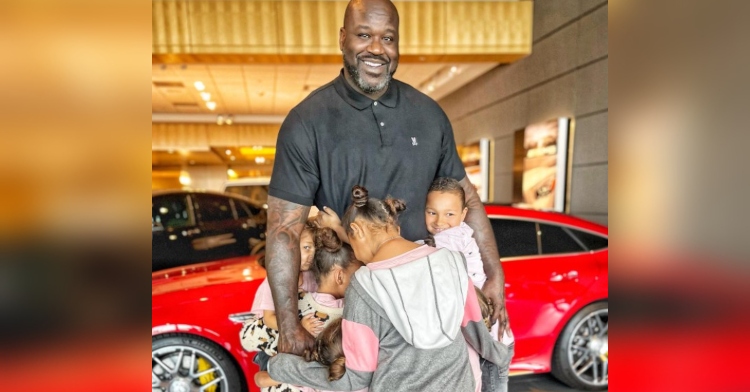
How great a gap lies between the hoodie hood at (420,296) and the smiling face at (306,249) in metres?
0.26

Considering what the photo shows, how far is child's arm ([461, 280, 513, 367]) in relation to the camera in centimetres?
134

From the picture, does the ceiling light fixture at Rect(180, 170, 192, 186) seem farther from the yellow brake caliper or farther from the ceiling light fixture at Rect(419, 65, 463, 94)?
the yellow brake caliper

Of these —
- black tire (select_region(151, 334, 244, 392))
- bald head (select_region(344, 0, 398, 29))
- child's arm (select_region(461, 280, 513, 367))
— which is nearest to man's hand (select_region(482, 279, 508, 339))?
child's arm (select_region(461, 280, 513, 367))

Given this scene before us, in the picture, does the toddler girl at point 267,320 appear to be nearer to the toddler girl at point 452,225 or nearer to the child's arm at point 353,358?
the child's arm at point 353,358

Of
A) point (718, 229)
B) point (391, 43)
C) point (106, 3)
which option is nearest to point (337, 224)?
point (391, 43)

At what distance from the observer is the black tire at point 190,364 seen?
240 cm

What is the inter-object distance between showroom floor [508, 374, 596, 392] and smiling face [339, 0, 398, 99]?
2431mm

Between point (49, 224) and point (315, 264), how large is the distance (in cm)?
84

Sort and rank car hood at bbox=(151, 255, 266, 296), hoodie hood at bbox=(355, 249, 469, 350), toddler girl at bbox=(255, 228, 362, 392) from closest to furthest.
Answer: hoodie hood at bbox=(355, 249, 469, 350)
toddler girl at bbox=(255, 228, 362, 392)
car hood at bbox=(151, 255, 266, 296)

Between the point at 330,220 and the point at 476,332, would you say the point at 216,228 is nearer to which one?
the point at 330,220

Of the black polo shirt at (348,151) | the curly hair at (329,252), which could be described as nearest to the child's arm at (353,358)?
the curly hair at (329,252)

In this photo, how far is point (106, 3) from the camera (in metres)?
0.77

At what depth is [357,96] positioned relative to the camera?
1.36 meters

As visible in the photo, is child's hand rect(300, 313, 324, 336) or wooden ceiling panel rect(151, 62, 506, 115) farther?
wooden ceiling panel rect(151, 62, 506, 115)
